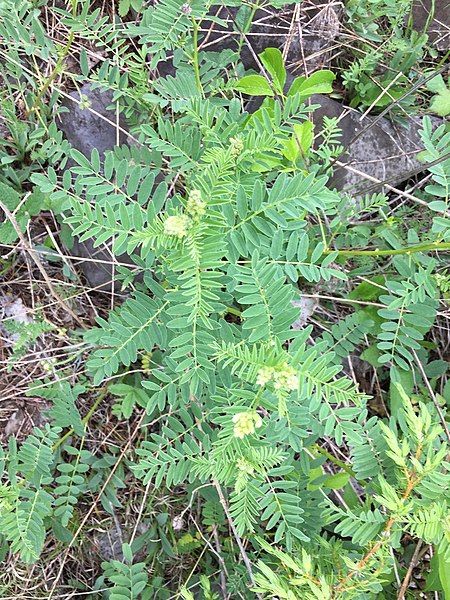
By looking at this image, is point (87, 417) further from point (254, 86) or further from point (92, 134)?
point (254, 86)

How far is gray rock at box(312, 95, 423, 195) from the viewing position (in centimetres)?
259

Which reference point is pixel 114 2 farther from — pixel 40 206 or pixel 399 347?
pixel 399 347

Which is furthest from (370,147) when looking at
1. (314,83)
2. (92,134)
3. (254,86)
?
(92,134)

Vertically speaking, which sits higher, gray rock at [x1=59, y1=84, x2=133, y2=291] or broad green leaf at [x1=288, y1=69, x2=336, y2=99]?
broad green leaf at [x1=288, y1=69, x2=336, y2=99]

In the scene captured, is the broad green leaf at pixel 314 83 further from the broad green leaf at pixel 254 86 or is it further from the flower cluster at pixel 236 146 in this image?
the flower cluster at pixel 236 146

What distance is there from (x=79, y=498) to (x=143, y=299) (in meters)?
1.12

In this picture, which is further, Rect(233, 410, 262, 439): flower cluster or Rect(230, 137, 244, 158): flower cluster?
Rect(230, 137, 244, 158): flower cluster

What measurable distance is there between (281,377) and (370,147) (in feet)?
5.65

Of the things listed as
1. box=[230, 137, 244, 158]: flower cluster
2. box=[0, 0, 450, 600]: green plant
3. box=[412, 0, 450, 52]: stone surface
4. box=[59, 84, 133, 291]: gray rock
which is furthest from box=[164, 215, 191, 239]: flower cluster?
box=[412, 0, 450, 52]: stone surface

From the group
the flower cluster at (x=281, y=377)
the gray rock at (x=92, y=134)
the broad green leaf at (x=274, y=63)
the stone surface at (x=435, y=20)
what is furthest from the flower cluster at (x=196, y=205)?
the stone surface at (x=435, y=20)

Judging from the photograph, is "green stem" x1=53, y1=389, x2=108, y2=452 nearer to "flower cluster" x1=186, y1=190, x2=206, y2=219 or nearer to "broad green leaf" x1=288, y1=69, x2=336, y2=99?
"flower cluster" x1=186, y1=190, x2=206, y2=219

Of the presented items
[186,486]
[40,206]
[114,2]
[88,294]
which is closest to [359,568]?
[186,486]

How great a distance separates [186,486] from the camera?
237cm

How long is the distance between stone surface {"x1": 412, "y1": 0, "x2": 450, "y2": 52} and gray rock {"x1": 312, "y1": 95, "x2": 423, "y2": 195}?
1.43 ft
